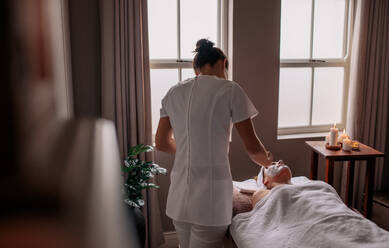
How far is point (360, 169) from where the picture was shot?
3119mm

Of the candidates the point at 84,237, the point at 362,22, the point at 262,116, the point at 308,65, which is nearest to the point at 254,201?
the point at 262,116

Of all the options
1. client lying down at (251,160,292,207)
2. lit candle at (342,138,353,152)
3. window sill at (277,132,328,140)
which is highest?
lit candle at (342,138,353,152)

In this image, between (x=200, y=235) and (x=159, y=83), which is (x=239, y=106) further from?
(x=159, y=83)

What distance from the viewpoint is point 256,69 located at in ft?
9.19

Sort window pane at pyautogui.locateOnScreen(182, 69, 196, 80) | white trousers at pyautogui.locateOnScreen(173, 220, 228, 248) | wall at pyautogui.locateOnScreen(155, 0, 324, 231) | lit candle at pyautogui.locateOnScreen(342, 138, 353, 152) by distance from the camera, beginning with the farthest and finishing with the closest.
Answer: window pane at pyautogui.locateOnScreen(182, 69, 196, 80) → wall at pyautogui.locateOnScreen(155, 0, 324, 231) → lit candle at pyautogui.locateOnScreen(342, 138, 353, 152) → white trousers at pyautogui.locateOnScreen(173, 220, 228, 248)

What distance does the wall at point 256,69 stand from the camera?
271 centimetres

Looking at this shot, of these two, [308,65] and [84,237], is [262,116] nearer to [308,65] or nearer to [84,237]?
[308,65]

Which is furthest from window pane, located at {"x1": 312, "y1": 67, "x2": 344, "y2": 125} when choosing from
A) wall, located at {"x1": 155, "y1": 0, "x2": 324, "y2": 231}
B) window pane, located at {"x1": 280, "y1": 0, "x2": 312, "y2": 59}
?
wall, located at {"x1": 155, "y1": 0, "x2": 324, "y2": 231}

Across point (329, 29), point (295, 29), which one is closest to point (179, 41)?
point (295, 29)

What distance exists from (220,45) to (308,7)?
33.9 inches

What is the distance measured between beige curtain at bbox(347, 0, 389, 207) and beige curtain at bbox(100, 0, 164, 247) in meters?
1.75

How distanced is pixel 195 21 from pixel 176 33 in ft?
0.61

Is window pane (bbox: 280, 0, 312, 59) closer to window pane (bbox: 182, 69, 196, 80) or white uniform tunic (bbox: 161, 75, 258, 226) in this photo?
window pane (bbox: 182, 69, 196, 80)

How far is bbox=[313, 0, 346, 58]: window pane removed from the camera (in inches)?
120
